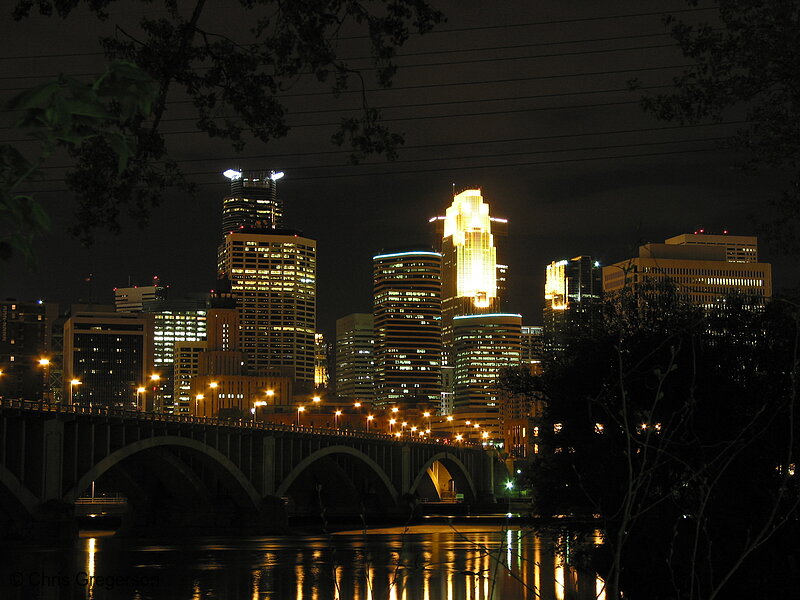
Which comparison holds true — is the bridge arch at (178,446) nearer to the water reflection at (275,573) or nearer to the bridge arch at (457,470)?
the water reflection at (275,573)

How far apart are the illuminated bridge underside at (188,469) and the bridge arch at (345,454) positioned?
17cm

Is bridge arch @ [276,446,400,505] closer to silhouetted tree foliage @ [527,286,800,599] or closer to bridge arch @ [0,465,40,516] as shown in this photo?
bridge arch @ [0,465,40,516]

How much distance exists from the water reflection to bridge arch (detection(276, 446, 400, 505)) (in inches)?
956

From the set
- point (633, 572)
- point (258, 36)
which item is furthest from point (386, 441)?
point (258, 36)

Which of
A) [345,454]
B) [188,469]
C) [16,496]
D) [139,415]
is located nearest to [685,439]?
[16,496]

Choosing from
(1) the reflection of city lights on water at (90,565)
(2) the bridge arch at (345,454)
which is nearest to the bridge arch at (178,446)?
(1) the reflection of city lights on water at (90,565)

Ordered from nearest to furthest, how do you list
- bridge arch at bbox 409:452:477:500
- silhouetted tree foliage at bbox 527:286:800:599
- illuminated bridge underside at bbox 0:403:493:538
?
1. silhouetted tree foliage at bbox 527:286:800:599
2. illuminated bridge underside at bbox 0:403:493:538
3. bridge arch at bbox 409:452:477:500

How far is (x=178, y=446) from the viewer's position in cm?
9812

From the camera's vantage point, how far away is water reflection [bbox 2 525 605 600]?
48.3 meters

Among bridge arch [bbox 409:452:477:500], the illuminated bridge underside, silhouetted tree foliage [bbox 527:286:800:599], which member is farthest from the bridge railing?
silhouetted tree foliage [bbox 527:286:800:599]

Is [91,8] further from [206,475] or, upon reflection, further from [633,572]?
[206,475]

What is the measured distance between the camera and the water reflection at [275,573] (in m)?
48.3

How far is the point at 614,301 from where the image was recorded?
2096 inches

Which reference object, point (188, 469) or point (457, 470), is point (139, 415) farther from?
point (457, 470)
